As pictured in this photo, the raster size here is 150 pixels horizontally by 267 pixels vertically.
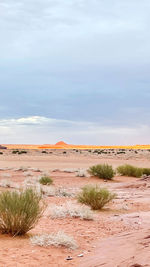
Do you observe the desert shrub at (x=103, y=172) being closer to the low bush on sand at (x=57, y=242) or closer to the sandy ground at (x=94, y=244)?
the sandy ground at (x=94, y=244)

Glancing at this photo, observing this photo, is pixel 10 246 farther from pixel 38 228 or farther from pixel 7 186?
pixel 7 186

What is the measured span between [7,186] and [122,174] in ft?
42.6

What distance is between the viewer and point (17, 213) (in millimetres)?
8719

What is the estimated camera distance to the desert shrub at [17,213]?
28.6 feet

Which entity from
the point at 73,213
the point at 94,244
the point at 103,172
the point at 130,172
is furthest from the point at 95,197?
the point at 130,172

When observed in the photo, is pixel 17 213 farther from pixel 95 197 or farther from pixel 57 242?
pixel 95 197

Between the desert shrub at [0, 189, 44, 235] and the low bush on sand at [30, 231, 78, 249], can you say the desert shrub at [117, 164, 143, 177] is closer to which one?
the desert shrub at [0, 189, 44, 235]

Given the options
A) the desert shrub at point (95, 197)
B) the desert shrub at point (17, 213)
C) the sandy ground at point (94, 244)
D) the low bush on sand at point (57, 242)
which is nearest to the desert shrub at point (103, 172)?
the desert shrub at point (95, 197)

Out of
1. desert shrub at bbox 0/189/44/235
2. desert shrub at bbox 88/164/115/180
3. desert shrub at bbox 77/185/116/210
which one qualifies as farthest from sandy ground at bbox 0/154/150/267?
desert shrub at bbox 88/164/115/180

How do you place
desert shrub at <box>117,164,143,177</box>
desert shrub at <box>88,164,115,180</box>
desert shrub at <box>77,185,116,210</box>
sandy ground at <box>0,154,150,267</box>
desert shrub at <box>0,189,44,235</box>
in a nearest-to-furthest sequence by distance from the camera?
1. sandy ground at <box>0,154,150,267</box>
2. desert shrub at <box>0,189,44,235</box>
3. desert shrub at <box>77,185,116,210</box>
4. desert shrub at <box>88,164,115,180</box>
5. desert shrub at <box>117,164,143,177</box>

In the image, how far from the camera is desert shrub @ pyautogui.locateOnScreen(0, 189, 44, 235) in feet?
28.6

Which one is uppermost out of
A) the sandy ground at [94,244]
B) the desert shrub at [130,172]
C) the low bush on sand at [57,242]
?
the desert shrub at [130,172]

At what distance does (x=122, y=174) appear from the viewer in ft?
103

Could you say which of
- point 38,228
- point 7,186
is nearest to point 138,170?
point 7,186
